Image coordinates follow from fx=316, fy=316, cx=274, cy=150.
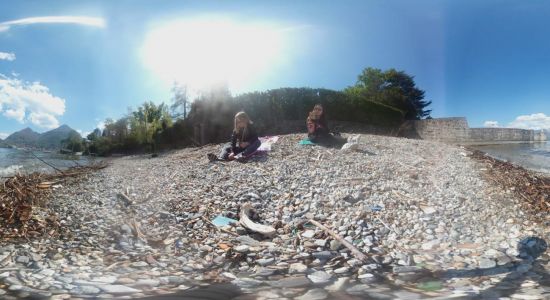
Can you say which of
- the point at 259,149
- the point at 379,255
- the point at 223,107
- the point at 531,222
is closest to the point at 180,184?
the point at 223,107

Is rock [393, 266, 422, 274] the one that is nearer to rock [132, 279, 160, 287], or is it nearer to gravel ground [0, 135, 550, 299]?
gravel ground [0, 135, 550, 299]

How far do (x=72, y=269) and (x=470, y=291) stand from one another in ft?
8.61

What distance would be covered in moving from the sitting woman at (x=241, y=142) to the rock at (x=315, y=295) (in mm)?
4536

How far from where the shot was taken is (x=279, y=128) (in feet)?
27.8

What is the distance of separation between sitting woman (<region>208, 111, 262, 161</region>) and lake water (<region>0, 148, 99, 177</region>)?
7.90 feet

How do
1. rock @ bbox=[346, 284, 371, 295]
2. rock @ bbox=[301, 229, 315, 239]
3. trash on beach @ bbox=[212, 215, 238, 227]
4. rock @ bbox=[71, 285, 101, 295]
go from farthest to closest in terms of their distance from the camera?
trash on beach @ bbox=[212, 215, 238, 227]
rock @ bbox=[301, 229, 315, 239]
rock @ bbox=[346, 284, 371, 295]
rock @ bbox=[71, 285, 101, 295]

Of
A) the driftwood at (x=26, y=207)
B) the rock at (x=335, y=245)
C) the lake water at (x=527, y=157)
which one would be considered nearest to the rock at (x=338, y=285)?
the rock at (x=335, y=245)

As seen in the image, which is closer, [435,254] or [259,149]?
[435,254]

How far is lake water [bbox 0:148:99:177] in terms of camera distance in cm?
437

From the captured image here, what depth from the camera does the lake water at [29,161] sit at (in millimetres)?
4371

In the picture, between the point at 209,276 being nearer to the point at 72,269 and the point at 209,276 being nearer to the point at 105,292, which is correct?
the point at 105,292

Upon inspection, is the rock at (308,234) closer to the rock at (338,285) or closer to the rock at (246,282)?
the rock at (338,285)

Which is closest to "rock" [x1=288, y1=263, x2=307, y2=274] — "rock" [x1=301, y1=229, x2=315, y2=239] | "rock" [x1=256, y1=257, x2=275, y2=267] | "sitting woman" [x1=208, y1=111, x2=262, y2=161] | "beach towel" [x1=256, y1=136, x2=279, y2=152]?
"rock" [x1=256, y1=257, x2=275, y2=267]

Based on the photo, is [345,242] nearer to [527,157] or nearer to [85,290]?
[85,290]
